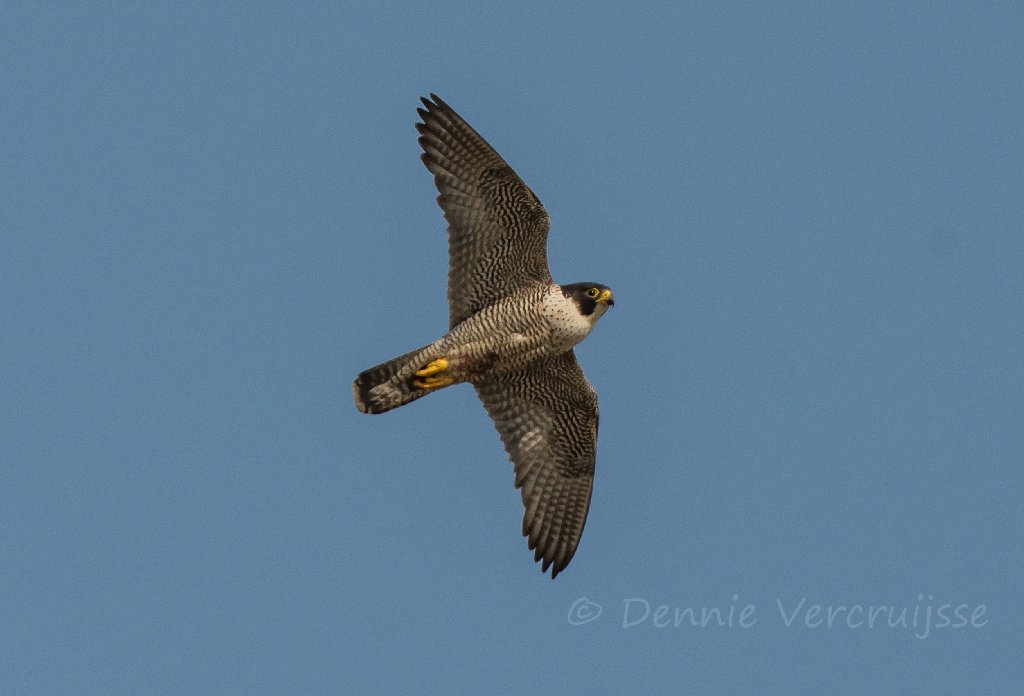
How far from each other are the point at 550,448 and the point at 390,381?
7.35 ft

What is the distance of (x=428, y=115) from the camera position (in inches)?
699

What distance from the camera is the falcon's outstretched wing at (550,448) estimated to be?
1884 centimetres

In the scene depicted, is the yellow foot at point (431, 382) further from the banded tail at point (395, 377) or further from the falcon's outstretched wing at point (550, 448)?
the falcon's outstretched wing at point (550, 448)

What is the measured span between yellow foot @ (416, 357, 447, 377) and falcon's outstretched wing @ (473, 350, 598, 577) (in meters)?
1.10

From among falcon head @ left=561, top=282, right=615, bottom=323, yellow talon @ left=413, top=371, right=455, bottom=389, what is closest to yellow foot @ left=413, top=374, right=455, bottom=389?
yellow talon @ left=413, top=371, right=455, bottom=389

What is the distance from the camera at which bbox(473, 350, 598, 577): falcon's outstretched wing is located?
61.8 ft

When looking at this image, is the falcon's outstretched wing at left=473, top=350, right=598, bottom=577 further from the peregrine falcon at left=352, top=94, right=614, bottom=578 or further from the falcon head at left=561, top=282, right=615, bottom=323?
the falcon head at left=561, top=282, right=615, bottom=323

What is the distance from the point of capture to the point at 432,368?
17.8m

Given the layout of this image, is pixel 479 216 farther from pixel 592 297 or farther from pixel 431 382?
pixel 431 382

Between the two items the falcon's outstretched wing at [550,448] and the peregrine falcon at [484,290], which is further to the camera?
the falcon's outstretched wing at [550,448]

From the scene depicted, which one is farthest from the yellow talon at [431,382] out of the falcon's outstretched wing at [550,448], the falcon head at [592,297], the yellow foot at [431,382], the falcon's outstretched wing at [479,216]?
the falcon head at [592,297]

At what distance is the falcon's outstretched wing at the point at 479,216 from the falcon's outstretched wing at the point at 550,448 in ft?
4.08

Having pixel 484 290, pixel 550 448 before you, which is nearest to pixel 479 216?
pixel 484 290

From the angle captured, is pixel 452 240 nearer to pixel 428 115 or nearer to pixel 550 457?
pixel 428 115
